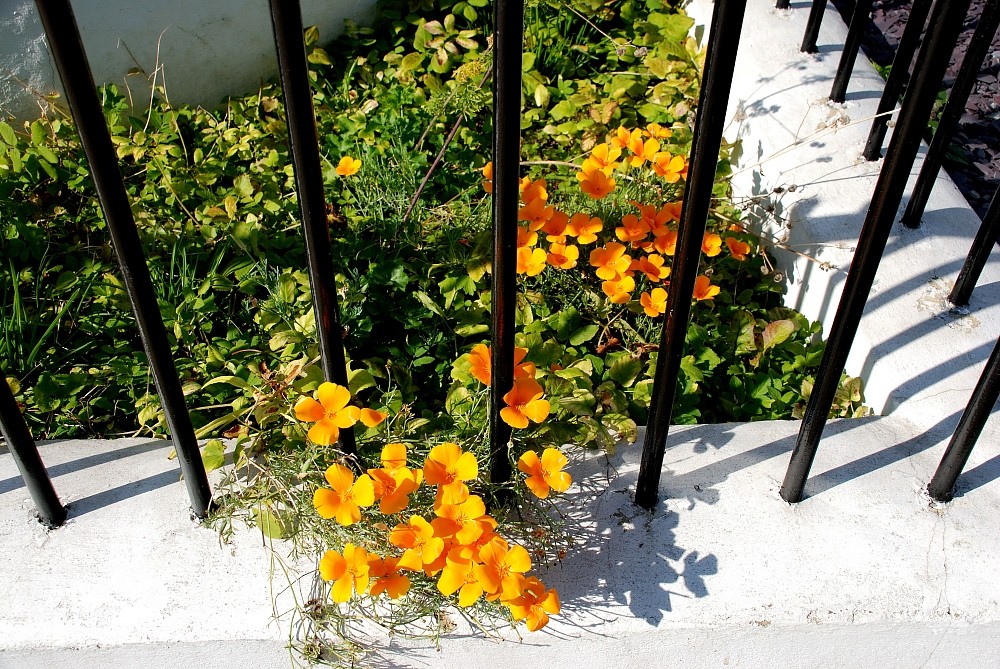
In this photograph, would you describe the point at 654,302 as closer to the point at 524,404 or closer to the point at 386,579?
the point at 524,404

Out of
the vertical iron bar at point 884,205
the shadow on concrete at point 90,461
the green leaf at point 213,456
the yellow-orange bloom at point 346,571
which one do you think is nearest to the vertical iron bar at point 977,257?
the vertical iron bar at point 884,205

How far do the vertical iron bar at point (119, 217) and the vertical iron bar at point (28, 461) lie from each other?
9.2 inches

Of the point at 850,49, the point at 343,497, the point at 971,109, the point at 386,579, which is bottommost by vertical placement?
the point at 971,109

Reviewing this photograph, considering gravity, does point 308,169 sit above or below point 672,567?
above

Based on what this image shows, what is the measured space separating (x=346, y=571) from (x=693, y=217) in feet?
2.47

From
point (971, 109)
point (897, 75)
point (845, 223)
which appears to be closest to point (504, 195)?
point (845, 223)

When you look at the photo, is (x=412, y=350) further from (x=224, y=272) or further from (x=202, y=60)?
(x=202, y=60)

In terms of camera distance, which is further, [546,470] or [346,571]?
[546,470]

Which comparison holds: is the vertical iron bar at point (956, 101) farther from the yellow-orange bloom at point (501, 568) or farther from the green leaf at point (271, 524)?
the green leaf at point (271, 524)

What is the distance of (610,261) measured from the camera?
224cm

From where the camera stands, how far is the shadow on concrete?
1.74 meters

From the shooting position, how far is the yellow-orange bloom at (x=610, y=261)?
222 centimetres

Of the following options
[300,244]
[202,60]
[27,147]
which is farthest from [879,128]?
[27,147]

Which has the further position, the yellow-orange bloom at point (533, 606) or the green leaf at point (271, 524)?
the green leaf at point (271, 524)
